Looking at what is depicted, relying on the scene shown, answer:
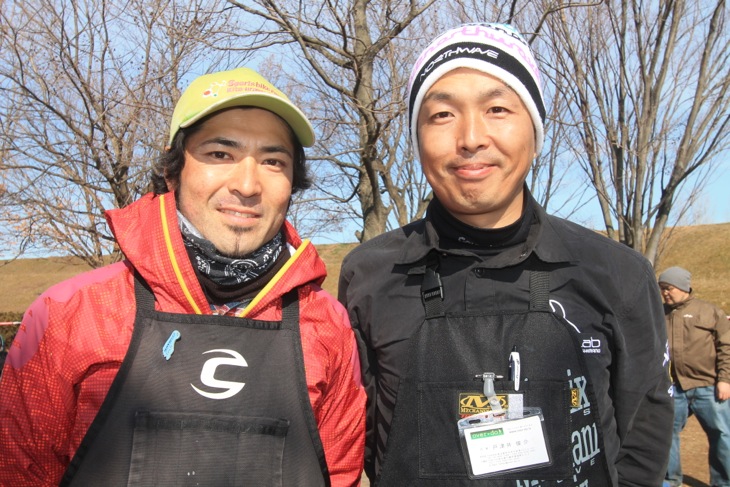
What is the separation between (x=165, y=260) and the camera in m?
1.85

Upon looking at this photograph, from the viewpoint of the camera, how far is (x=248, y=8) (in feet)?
18.2

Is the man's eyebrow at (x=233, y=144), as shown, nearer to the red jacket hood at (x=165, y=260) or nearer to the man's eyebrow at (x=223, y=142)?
the man's eyebrow at (x=223, y=142)

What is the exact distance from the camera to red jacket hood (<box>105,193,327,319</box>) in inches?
72.4

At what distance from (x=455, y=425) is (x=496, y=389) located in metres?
0.17

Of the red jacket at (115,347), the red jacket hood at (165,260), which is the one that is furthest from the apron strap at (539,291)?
the red jacket hood at (165,260)

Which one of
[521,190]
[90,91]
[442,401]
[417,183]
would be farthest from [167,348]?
[417,183]

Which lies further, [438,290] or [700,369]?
[700,369]

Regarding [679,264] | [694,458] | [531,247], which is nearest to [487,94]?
[531,247]

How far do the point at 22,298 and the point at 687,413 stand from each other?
86.4ft

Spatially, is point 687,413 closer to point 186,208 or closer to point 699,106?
point 699,106

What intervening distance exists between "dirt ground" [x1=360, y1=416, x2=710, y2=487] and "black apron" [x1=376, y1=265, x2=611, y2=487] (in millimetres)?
4603

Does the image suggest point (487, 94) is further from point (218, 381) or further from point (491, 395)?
point (218, 381)

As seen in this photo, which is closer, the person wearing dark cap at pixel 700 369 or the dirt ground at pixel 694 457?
the person wearing dark cap at pixel 700 369

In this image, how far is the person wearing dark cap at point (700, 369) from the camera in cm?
574
